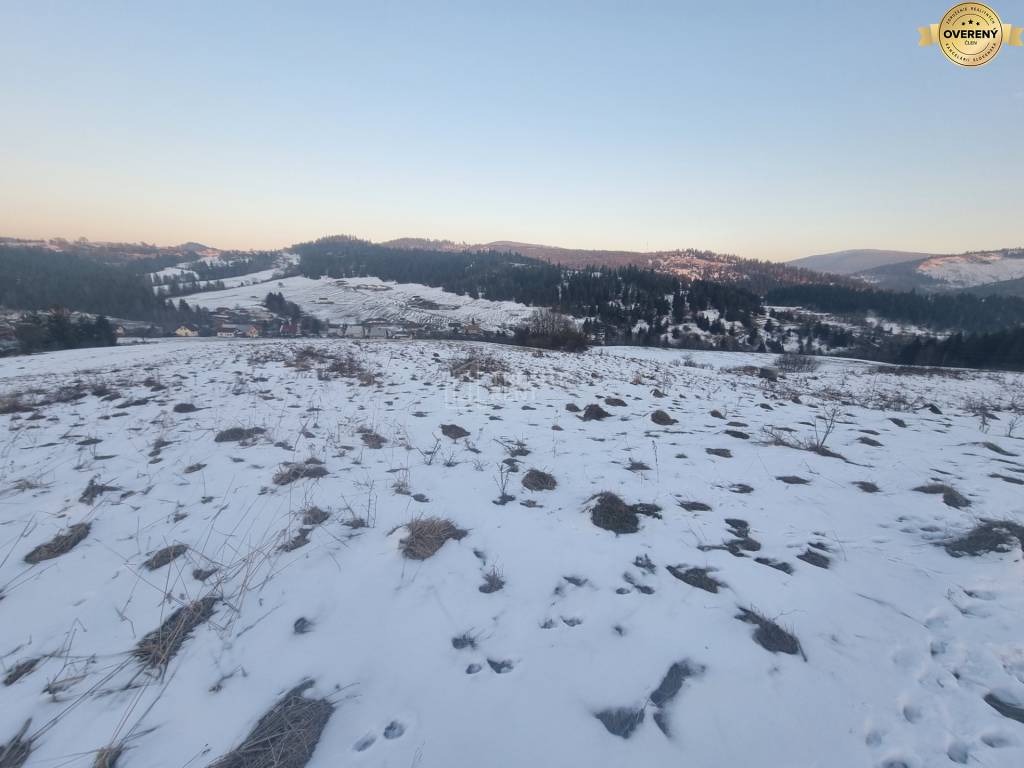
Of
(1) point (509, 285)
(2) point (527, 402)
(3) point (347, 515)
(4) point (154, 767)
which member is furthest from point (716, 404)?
(1) point (509, 285)

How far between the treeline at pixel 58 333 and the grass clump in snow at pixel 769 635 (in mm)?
55703

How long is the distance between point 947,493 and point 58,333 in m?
64.0

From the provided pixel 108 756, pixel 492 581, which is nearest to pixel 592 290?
pixel 492 581

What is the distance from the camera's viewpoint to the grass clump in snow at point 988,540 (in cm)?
388

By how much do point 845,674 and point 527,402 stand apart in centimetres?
771

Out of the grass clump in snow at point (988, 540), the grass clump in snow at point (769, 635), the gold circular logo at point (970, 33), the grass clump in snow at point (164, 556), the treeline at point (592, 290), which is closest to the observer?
the grass clump in snow at point (769, 635)

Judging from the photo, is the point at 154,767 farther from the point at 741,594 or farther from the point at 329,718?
the point at 741,594

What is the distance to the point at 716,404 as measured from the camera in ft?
36.9

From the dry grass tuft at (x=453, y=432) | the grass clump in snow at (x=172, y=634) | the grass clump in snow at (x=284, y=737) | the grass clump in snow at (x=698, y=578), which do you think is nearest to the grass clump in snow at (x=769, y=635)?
the grass clump in snow at (x=698, y=578)

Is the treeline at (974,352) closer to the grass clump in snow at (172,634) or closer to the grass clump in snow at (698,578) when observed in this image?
the grass clump in snow at (698,578)

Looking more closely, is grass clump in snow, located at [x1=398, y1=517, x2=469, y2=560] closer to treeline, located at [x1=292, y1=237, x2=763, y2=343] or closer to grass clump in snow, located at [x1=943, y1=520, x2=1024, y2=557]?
grass clump in snow, located at [x1=943, y1=520, x2=1024, y2=557]

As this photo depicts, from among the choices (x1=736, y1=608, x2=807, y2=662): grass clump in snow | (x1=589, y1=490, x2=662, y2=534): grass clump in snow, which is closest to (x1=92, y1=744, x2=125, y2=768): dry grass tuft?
(x1=589, y1=490, x2=662, y2=534): grass clump in snow

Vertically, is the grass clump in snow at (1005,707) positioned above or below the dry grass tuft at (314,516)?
above

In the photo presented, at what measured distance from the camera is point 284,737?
224 centimetres
